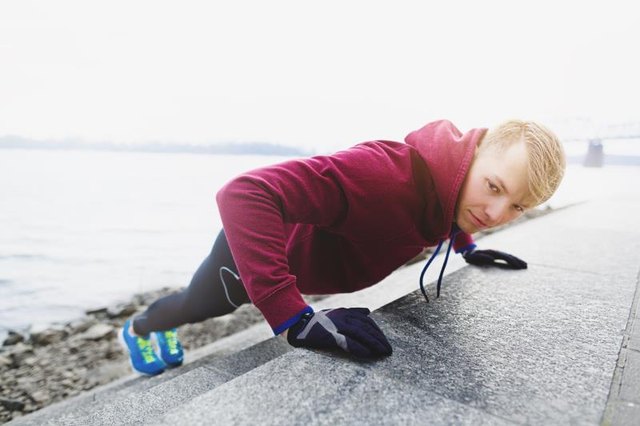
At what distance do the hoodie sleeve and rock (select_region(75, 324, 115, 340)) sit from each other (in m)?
2.74

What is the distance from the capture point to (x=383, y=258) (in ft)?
6.57

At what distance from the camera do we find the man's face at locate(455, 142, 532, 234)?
1.65 m

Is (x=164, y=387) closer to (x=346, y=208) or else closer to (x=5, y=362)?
(x=346, y=208)

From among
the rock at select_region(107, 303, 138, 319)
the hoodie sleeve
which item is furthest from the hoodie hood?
the rock at select_region(107, 303, 138, 319)

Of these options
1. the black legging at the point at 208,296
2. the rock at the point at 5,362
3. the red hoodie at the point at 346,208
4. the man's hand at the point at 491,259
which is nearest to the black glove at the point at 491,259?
the man's hand at the point at 491,259

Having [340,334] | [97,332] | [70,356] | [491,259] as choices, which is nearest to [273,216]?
[340,334]

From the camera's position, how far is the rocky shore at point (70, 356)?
2.87 meters

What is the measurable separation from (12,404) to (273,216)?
2278 mm

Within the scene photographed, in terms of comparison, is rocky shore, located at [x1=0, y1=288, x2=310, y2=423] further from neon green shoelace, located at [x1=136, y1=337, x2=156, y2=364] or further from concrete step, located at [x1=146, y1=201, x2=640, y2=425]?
concrete step, located at [x1=146, y1=201, x2=640, y2=425]

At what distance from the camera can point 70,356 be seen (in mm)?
3414

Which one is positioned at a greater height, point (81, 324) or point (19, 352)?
point (19, 352)

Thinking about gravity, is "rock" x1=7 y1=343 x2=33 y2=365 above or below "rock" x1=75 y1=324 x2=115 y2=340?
above

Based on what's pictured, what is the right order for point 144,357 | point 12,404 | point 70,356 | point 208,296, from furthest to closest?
point 70,356 < point 144,357 < point 12,404 < point 208,296

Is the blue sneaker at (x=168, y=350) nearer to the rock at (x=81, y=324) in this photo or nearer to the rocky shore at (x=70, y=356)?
the rocky shore at (x=70, y=356)
